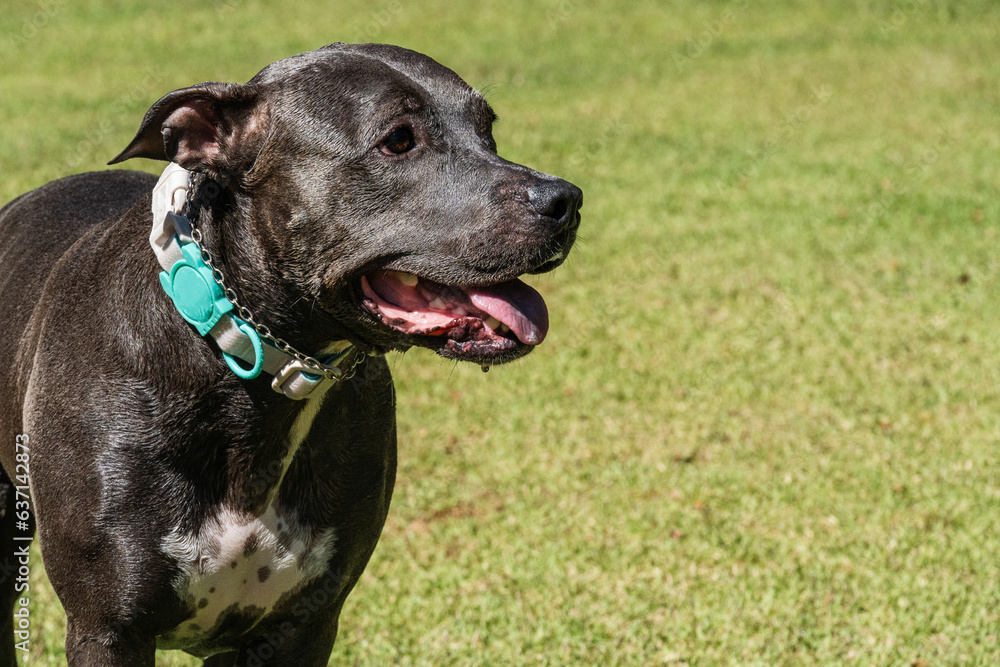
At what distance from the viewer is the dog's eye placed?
2990 mm

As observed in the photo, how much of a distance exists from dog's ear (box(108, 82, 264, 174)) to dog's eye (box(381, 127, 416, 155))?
0.35m

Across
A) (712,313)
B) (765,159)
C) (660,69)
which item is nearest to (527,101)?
(660,69)

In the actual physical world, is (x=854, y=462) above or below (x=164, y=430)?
below

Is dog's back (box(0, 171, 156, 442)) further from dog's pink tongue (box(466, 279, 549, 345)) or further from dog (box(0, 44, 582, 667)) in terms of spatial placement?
dog's pink tongue (box(466, 279, 549, 345))

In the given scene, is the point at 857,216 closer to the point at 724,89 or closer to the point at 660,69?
the point at 724,89

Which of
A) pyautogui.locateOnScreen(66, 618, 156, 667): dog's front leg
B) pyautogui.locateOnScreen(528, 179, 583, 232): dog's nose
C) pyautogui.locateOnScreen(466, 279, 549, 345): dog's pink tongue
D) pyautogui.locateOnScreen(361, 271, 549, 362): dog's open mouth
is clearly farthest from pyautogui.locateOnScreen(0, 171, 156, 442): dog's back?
pyautogui.locateOnScreen(528, 179, 583, 232): dog's nose

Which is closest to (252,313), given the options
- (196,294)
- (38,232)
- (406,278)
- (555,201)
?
(196,294)

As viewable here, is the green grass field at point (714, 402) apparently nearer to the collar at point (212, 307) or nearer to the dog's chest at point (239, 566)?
the dog's chest at point (239, 566)

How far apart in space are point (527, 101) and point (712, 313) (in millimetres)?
7440

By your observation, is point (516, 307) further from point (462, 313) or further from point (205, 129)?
point (205, 129)

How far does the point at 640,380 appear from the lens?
7.34 meters

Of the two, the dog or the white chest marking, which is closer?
the dog

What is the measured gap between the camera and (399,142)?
9.87 ft

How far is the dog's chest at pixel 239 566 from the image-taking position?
3086 millimetres
